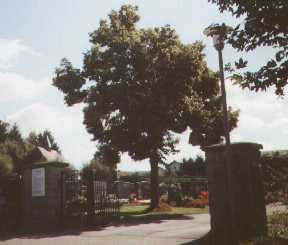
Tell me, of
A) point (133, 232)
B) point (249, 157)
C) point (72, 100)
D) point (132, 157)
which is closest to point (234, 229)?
point (249, 157)

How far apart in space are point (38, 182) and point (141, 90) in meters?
11.0

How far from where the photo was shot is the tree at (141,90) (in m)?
25.6

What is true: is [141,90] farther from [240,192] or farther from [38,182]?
[240,192]

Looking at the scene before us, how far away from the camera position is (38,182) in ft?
54.5

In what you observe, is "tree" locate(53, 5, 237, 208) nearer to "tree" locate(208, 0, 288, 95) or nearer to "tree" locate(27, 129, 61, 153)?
"tree" locate(208, 0, 288, 95)

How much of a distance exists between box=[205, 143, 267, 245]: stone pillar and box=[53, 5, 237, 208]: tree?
44.7 feet

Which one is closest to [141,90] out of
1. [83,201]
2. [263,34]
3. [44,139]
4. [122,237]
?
[83,201]

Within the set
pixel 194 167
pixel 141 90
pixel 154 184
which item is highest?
pixel 141 90

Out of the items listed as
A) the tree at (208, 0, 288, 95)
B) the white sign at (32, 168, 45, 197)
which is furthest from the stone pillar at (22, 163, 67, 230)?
the tree at (208, 0, 288, 95)

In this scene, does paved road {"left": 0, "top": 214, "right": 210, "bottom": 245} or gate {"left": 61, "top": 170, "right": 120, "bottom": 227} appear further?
gate {"left": 61, "top": 170, "right": 120, "bottom": 227}

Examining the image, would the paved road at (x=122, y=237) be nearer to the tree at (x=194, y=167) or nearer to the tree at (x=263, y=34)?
the tree at (x=263, y=34)

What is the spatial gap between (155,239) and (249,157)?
12.2ft

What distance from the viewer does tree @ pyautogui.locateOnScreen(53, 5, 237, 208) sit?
83.9 ft

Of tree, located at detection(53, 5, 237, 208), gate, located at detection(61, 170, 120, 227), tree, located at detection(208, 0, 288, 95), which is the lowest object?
gate, located at detection(61, 170, 120, 227)
